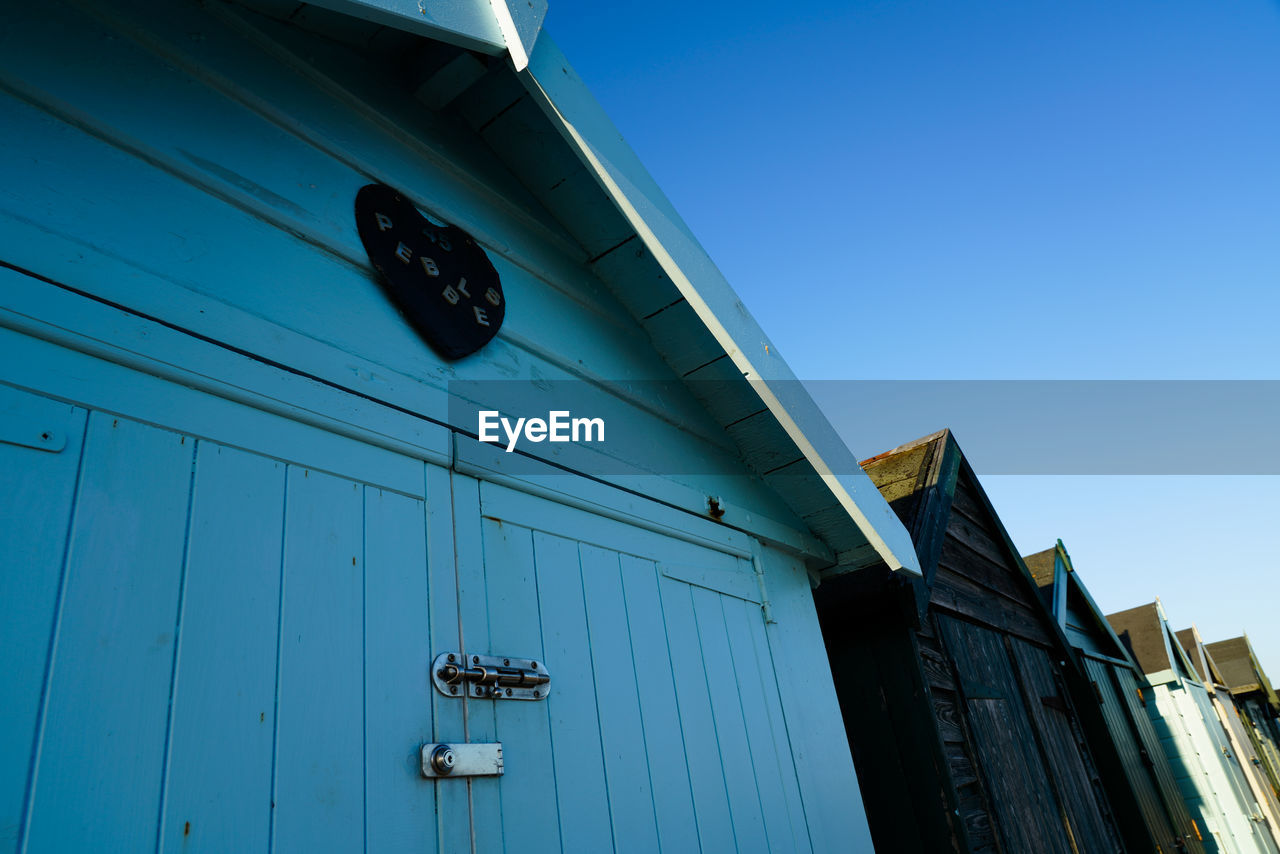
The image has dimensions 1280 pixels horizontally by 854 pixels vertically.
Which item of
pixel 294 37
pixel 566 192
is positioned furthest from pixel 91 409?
pixel 566 192

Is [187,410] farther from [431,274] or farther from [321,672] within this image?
[431,274]

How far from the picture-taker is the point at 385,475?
205 cm

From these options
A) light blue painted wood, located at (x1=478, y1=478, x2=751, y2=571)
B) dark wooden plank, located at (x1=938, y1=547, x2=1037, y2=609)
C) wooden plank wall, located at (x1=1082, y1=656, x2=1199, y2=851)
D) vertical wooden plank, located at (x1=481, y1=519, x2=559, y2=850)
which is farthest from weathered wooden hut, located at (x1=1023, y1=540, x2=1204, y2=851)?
vertical wooden plank, located at (x1=481, y1=519, x2=559, y2=850)

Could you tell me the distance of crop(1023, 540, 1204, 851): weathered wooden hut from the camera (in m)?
7.51

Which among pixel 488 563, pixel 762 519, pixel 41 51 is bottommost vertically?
pixel 488 563

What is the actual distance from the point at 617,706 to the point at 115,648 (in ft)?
4.48

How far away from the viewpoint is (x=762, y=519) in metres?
3.50

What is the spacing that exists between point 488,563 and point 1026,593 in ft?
20.1

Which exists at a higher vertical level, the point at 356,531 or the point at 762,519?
the point at 762,519

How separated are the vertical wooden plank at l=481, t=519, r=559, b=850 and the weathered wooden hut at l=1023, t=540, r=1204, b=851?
669 centimetres

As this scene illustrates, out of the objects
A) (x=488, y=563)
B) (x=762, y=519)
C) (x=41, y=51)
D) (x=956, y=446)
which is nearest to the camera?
(x=41, y=51)

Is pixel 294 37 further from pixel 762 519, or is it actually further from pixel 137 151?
pixel 762 519

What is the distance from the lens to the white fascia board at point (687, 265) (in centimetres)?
257

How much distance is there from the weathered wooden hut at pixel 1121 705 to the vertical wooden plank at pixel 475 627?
686 cm
